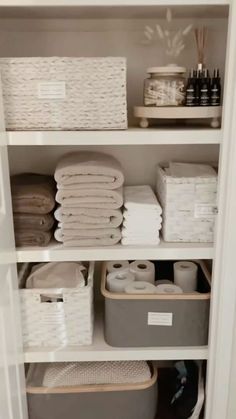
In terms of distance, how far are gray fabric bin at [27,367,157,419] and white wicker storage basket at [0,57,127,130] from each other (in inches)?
32.1

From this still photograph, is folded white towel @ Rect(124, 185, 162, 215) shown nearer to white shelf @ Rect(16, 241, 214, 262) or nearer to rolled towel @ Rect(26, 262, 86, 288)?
white shelf @ Rect(16, 241, 214, 262)

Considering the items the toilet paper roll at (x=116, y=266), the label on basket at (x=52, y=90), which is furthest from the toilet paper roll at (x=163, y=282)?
the label on basket at (x=52, y=90)

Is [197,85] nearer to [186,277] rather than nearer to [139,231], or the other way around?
[139,231]

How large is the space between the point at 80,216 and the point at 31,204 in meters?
0.15

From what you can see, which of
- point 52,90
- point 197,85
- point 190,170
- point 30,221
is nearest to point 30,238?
point 30,221

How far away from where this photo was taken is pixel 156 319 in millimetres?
1228

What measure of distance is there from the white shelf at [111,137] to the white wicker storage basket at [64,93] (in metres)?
0.02

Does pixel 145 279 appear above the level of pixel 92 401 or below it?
above

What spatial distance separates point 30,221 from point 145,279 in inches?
16.8

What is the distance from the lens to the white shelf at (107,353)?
124 centimetres

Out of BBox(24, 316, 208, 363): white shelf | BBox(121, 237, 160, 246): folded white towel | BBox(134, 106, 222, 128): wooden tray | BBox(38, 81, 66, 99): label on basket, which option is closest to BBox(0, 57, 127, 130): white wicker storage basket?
BBox(38, 81, 66, 99): label on basket

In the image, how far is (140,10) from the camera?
3.64 feet

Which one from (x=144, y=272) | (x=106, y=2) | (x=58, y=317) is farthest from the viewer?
(x=144, y=272)

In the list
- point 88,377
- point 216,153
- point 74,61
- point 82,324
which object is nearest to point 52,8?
point 74,61
